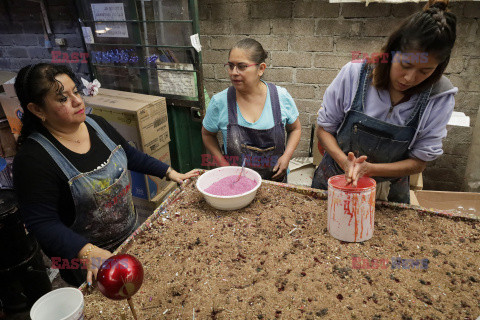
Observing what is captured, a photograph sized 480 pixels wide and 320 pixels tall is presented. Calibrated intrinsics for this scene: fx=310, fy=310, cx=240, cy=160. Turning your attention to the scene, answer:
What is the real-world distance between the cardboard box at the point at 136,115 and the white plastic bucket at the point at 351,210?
1.91 m

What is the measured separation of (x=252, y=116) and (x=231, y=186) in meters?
0.64

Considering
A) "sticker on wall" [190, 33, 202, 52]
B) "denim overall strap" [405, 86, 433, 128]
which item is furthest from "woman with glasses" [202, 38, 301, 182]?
"denim overall strap" [405, 86, 433, 128]

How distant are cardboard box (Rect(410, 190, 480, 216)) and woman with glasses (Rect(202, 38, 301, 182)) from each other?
1.29m

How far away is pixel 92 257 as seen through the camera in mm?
1255

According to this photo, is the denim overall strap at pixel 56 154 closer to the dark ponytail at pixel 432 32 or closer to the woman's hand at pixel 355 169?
the woman's hand at pixel 355 169

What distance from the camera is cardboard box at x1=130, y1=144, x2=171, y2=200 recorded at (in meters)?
2.96

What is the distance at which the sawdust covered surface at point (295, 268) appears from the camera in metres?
1.10

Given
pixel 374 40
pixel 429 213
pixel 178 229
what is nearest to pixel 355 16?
pixel 374 40

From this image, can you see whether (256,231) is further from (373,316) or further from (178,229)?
(373,316)

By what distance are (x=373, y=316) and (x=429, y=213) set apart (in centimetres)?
72

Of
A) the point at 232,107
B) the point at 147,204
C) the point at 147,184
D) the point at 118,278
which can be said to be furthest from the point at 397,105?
the point at 147,204

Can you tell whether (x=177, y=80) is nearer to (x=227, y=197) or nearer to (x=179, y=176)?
(x=179, y=176)

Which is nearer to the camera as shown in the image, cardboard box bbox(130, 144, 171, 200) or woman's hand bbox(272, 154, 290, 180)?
woman's hand bbox(272, 154, 290, 180)

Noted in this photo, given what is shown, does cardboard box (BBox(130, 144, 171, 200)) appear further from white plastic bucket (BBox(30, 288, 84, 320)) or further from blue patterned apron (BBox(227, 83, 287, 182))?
white plastic bucket (BBox(30, 288, 84, 320))
